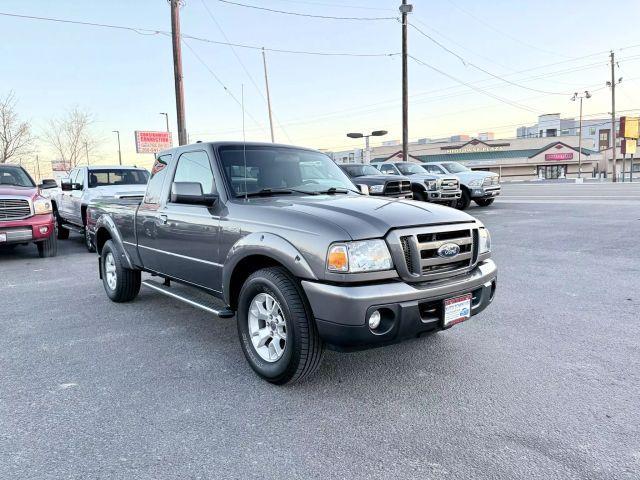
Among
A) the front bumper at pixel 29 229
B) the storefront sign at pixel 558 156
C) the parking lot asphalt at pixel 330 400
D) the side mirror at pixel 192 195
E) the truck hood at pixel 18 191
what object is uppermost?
the storefront sign at pixel 558 156

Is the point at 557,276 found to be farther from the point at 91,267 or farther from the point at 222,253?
the point at 91,267

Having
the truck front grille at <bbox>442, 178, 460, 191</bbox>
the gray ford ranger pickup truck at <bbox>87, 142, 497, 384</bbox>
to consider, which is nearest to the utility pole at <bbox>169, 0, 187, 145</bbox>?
the truck front grille at <bbox>442, 178, 460, 191</bbox>

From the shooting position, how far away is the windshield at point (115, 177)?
11.1 metres

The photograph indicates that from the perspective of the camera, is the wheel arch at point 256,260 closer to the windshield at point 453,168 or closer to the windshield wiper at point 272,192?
the windshield wiper at point 272,192

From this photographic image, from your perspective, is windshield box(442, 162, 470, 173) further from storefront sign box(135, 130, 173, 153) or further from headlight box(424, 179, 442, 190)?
storefront sign box(135, 130, 173, 153)

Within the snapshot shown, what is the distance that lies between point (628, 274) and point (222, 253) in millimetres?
5719

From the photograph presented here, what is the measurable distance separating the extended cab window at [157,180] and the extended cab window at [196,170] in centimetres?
27

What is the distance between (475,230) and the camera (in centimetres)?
365

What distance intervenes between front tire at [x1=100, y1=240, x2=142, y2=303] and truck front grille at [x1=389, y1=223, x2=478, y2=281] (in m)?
3.80

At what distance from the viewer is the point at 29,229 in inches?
356

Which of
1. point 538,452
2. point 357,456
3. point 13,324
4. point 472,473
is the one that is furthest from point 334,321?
point 13,324

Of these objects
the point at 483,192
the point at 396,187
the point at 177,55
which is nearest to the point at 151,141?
the point at 177,55

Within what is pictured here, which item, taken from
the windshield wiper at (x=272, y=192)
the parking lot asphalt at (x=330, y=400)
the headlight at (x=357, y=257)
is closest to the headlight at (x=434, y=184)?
the parking lot asphalt at (x=330, y=400)

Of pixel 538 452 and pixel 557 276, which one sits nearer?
pixel 538 452
